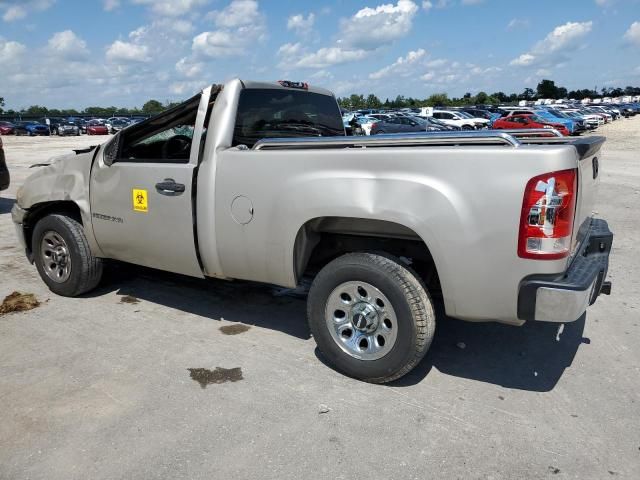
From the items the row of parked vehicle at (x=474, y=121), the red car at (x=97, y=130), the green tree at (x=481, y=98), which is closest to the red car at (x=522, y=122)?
the row of parked vehicle at (x=474, y=121)

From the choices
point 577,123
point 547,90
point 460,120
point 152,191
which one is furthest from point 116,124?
point 547,90

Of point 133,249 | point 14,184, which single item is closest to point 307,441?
point 133,249

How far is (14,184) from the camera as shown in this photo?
43.8 feet

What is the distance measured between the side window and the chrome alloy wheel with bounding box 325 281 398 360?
158 centimetres

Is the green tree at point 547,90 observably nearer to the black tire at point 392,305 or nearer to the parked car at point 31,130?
the parked car at point 31,130

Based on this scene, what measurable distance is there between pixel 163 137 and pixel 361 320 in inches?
86.0

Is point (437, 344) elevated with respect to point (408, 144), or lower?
lower

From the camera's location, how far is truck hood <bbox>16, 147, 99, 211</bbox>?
4.64 m

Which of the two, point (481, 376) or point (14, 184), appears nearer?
point (481, 376)

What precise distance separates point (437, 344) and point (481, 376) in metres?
0.52

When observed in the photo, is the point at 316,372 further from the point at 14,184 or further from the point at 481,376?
the point at 14,184

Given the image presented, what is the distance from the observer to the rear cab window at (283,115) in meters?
4.10

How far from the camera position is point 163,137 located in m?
4.25

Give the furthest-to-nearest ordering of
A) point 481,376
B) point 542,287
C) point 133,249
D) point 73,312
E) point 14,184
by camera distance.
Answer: point 14,184 < point 73,312 < point 133,249 < point 481,376 < point 542,287
